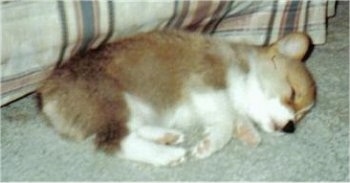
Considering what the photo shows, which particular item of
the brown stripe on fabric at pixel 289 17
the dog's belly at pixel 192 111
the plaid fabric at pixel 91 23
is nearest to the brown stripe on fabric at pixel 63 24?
the plaid fabric at pixel 91 23

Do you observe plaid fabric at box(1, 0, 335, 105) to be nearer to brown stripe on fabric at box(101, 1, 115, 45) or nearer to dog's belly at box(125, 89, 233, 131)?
brown stripe on fabric at box(101, 1, 115, 45)

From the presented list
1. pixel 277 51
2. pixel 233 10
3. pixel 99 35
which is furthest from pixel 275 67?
pixel 99 35

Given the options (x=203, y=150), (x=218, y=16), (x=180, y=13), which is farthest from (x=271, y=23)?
(x=203, y=150)

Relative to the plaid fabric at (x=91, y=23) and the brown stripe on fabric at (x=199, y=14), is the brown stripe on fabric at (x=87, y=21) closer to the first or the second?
the plaid fabric at (x=91, y=23)

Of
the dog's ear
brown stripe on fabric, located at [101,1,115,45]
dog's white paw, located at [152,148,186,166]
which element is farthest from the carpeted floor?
brown stripe on fabric, located at [101,1,115,45]

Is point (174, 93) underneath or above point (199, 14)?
underneath

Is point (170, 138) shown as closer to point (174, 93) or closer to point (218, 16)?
point (174, 93)

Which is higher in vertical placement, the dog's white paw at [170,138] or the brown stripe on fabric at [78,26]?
the brown stripe on fabric at [78,26]
